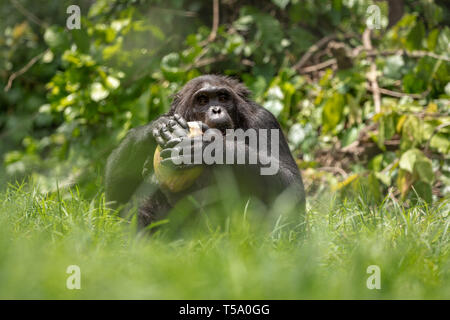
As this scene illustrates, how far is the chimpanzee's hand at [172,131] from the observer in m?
3.40

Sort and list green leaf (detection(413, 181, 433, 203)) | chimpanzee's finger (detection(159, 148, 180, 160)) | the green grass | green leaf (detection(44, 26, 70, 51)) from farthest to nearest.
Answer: green leaf (detection(44, 26, 70, 51)), green leaf (detection(413, 181, 433, 203)), chimpanzee's finger (detection(159, 148, 180, 160)), the green grass

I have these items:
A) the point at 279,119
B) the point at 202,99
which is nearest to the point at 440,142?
the point at 279,119

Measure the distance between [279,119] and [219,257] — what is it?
4664mm

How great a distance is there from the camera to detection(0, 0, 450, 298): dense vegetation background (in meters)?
2.35

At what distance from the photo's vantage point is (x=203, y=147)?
132 inches

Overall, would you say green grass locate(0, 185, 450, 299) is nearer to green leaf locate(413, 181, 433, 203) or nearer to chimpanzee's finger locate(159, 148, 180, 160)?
chimpanzee's finger locate(159, 148, 180, 160)

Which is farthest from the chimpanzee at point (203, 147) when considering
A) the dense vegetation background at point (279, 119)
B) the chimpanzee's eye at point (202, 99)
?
the dense vegetation background at point (279, 119)

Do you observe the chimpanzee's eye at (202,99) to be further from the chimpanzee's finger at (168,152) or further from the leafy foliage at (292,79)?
the leafy foliage at (292,79)

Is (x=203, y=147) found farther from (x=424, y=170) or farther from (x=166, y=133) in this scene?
(x=424, y=170)

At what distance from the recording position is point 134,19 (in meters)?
7.95

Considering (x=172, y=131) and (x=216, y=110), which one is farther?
(x=216, y=110)

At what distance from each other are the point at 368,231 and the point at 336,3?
16.5 feet

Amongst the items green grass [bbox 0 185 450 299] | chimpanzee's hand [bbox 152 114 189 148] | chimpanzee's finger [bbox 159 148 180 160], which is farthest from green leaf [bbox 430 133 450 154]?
chimpanzee's finger [bbox 159 148 180 160]

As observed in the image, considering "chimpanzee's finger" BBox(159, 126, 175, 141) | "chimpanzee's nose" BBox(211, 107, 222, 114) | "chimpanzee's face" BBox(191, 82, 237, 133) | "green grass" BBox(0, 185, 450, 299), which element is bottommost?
"green grass" BBox(0, 185, 450, 299)
